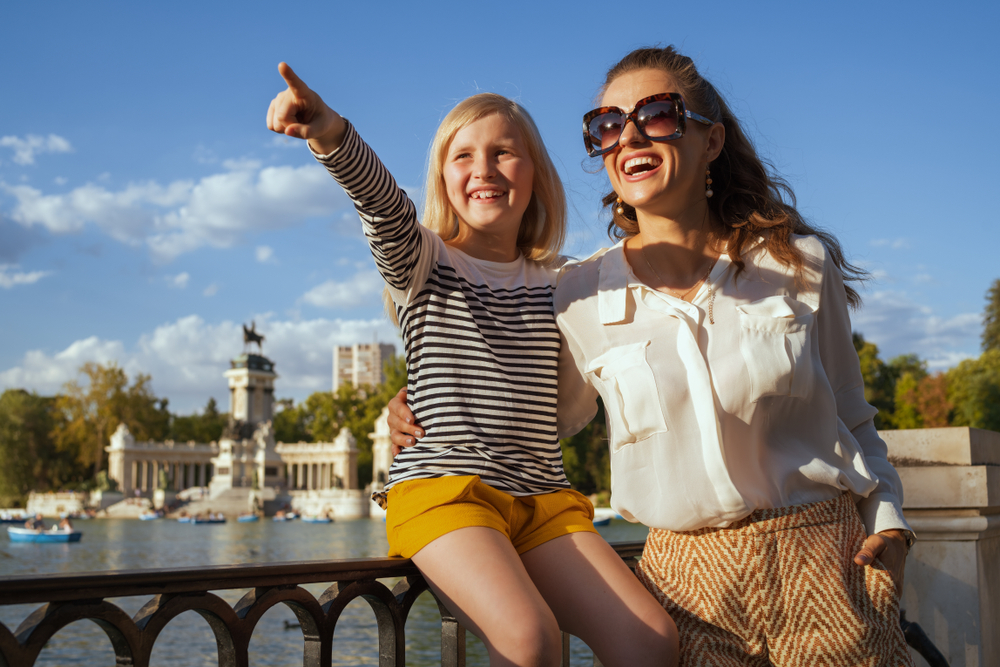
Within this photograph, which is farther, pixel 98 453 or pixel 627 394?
pixel 98 453

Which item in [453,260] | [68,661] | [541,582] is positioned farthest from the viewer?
[68,661]

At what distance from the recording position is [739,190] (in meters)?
2.64

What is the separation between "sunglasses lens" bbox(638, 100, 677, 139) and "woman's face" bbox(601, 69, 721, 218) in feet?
0.09

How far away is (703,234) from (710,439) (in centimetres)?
69

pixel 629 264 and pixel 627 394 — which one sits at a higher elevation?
pixel 629 264

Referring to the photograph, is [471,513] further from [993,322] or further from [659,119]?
[993,322]

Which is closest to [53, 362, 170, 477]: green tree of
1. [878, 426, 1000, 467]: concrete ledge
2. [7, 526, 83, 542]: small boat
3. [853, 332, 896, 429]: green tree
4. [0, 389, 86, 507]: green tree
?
[0, 389, 86, 507]: green tree

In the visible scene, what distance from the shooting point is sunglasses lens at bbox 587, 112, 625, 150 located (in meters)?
2.61

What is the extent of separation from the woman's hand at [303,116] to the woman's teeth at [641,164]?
2.68 feet

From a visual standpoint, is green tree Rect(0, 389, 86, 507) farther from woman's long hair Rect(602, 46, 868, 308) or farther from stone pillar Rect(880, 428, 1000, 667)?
woman's long hair Rect(602, 46, 868, 308)

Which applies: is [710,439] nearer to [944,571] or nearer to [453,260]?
[453,260]

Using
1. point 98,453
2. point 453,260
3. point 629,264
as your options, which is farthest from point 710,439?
point 98,453

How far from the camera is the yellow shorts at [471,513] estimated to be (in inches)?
92.5

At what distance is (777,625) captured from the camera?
2.18m
